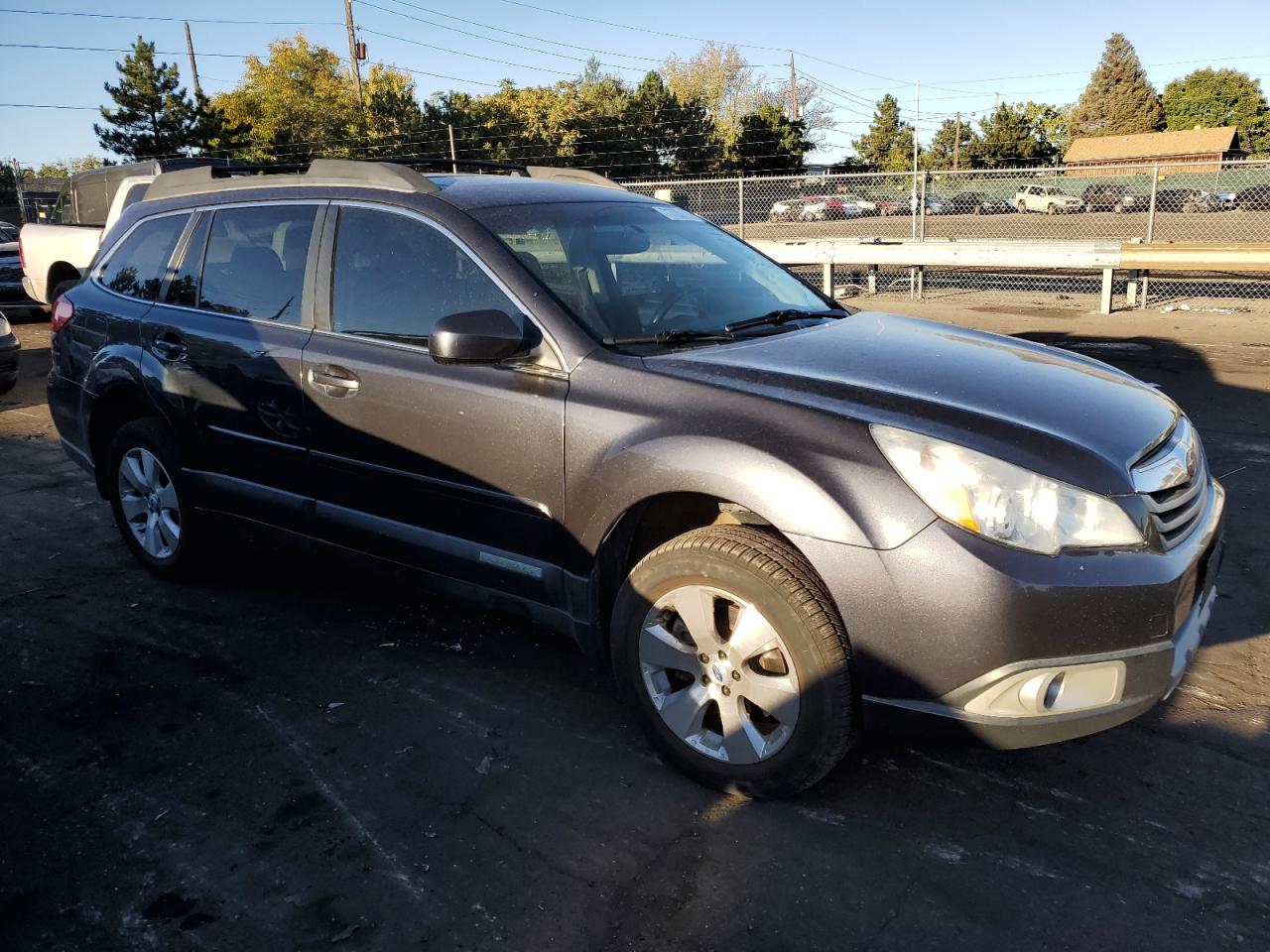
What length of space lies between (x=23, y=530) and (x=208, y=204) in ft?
8.17

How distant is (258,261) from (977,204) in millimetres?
19269

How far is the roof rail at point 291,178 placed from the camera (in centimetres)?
380

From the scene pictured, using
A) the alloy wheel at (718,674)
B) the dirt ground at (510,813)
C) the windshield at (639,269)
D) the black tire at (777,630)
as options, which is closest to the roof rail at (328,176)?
the windshield at (639,269)

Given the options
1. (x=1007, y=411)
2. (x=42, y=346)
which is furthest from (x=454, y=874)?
(x=42, y=346)

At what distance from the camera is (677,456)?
9.52 feet

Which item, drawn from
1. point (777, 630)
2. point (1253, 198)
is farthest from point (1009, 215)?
point (777, 630)

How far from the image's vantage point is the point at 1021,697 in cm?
254

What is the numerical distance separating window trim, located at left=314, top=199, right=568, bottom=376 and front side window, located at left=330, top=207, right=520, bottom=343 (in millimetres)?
14

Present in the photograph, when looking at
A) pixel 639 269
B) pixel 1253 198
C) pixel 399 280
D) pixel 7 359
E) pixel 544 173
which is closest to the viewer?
pixel 399 280

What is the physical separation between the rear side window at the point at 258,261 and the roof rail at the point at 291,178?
0.14 metres

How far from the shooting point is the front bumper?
2.49 m

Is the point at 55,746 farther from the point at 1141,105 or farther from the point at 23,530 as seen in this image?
the point at 1141,105

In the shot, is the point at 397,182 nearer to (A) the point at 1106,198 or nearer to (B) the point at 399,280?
(B) the point at 399,280

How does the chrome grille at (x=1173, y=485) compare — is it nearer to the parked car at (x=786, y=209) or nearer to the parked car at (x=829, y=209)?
the parked car at (x=786, y=209)
